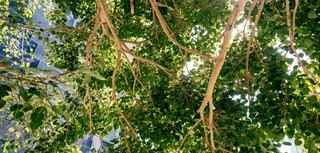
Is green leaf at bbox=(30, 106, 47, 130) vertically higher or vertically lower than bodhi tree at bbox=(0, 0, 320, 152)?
lower

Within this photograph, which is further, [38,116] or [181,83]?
[181,83]

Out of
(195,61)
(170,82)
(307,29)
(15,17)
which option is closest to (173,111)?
(170,82)

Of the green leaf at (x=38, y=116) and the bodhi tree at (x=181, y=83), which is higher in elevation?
the bodhi tree at (x=181, y=83)

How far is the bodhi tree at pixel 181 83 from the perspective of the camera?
183 cm

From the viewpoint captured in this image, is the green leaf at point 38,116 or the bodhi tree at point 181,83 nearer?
the green leaf at point 38,116

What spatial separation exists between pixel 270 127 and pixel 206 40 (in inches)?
81.8

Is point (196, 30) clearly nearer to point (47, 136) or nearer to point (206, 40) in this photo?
point (206, 40)

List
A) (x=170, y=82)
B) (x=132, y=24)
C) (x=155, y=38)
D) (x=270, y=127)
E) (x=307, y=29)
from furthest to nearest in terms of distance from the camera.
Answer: (x=132, y=24) → (x=155, y=38) → (x=170, y=82) → (x=307, y=29) → (x=270, y=127)

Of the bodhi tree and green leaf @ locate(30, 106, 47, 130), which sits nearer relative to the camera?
Answer: green leaf @ locate(30, 106, 47, 130)

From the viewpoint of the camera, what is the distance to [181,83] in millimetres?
2961

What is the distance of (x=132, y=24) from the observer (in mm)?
3980

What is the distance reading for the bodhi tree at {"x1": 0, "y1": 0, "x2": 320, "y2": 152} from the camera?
1835mm

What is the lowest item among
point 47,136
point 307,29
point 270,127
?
point 47,136

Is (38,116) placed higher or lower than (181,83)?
lower
